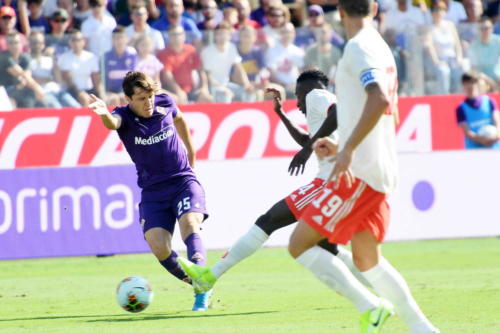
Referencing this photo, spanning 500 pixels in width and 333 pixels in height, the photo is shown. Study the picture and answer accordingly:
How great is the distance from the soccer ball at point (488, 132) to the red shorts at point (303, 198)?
9.03 meters

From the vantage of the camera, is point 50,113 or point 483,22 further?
point 483,22

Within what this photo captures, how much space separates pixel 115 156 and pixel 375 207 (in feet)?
35.5

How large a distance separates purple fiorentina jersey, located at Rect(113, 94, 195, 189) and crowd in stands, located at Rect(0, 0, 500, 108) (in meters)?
7.22

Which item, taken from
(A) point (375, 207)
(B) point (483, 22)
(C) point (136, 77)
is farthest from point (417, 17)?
(A) point (375, 207)

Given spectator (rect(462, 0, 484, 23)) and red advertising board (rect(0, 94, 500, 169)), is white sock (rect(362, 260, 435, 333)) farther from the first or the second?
spectator (rect(462, 0, 484, 23))

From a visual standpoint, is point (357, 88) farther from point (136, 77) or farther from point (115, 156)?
point (115, 156)

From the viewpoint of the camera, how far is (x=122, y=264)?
574 inches

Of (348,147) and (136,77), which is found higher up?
(348,147)

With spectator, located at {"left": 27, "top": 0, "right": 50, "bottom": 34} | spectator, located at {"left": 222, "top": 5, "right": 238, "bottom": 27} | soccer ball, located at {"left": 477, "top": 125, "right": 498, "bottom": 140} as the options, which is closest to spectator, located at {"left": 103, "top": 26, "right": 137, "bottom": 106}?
spectator, located at {"left": 27, "top": 0, "right": 50, "bottom": 34}

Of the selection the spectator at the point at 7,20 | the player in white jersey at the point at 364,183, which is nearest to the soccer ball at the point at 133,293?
the player in white jersey at the point at 364,183

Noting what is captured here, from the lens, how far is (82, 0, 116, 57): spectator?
17328 mm

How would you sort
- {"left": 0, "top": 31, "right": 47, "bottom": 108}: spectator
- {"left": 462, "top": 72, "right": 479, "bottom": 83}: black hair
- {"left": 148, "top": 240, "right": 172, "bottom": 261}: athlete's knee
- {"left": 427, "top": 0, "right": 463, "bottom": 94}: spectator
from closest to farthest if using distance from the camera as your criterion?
{"left": 148, "top": 240, "right": 172, "bottom": 261}: athlete's knee → {"left": 0, "top": 31, "right": 47, "bottom": 108}: spectator → {"left": 462, "top": 72, "right": 479, "bottom": 83}: black hair → {"left": 427, "top": 0, "right": 463, "bottom": 94}: spectator

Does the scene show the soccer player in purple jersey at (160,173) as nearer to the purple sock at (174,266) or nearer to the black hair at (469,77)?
the purple sock at (174,266)

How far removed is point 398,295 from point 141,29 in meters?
11.6
